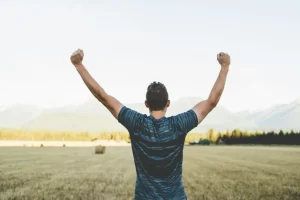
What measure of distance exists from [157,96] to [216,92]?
0.50 meters

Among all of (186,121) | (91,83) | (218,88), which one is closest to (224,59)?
(218,88)

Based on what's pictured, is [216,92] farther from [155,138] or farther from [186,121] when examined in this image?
[155,138]

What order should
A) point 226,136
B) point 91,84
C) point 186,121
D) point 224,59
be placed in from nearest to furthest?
1. point 91,84
2. point 186,121
3. point 224,59
4. point 226,136

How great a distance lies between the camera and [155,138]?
11.2 feet

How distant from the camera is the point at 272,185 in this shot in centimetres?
1469

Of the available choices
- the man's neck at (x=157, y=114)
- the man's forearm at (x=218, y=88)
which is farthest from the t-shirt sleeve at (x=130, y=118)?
the man's forearm at (x=218, y=88)

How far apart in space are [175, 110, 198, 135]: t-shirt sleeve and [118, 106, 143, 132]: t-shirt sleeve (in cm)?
32

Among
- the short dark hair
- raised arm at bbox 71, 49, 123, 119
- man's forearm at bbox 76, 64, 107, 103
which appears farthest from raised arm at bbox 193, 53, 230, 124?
man's forearm at bbox 76, 64, 107, 103

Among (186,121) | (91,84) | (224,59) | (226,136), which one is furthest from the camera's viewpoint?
(226,136)

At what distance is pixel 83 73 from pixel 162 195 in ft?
3.86

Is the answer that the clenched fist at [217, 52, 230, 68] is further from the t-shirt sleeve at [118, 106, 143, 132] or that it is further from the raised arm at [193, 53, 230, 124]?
the t-shirt sleeve at [118, 106, 143, 132]

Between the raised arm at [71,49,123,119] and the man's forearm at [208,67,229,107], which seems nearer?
the raised arm at [71,49,123,119]

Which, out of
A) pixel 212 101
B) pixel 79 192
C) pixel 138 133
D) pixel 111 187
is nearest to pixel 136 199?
pixel 138 133

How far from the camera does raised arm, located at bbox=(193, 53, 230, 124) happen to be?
3.54 m
